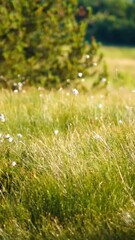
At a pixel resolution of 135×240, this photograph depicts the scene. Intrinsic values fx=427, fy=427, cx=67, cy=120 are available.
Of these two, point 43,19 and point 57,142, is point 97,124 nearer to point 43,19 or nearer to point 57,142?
point 57,142

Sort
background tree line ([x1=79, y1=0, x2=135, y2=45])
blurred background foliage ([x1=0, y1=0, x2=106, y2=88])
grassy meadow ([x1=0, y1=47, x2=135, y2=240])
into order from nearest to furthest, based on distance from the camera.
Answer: grassy meadow ([x1=0, y1=47, x2=135, y2=240]) < blurred background foliage ([x1=0, y1=0, x2=106, y2=88]) < background tree line ([x1=79, y1=0, x2=135, y2=45])

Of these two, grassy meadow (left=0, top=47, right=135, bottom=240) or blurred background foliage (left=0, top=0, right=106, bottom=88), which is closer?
grassy meadow (left=0, top=47, right=135, bottom=240)

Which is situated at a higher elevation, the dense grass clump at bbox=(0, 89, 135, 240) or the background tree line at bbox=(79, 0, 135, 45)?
the dense grass clump at bbox=(0, 89, 135, 240)

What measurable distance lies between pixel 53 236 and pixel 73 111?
2512 millimetres

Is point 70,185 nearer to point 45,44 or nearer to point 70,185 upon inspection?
point 70,185

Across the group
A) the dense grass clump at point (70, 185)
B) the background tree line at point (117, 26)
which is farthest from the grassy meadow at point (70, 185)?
the background tree line at point (117, 26)

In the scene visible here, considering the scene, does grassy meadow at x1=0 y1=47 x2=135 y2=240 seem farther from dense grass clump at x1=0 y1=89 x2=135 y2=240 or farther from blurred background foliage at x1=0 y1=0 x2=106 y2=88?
blurred background foliage at x1=0 y1=0 x2=106 y2=88

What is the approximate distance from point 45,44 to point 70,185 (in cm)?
715

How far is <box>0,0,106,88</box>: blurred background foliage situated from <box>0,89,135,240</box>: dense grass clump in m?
5.43

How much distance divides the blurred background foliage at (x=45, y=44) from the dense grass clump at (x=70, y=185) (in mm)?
5426

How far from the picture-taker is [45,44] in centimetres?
998

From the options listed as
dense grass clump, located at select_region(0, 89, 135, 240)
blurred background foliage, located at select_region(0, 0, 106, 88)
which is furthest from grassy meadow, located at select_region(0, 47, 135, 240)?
blurred background foliage, located at select_region(0, 0, 106, 88)

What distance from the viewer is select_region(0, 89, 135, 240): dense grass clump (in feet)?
9.55

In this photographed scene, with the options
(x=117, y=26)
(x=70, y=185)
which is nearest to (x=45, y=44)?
(x=70, y=185)
